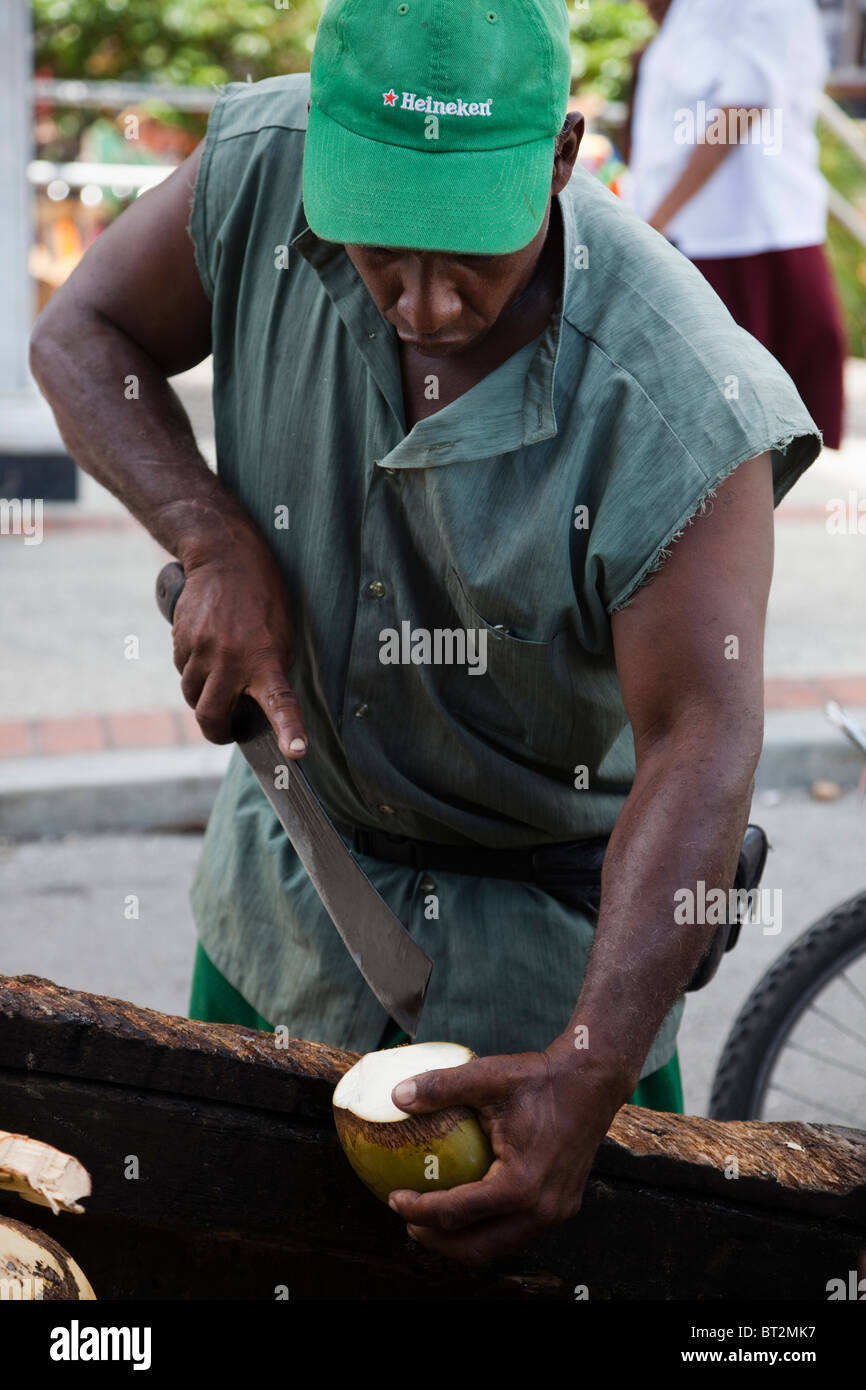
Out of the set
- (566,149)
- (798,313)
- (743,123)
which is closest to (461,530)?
(566,149)

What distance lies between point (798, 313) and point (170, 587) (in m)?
2.76

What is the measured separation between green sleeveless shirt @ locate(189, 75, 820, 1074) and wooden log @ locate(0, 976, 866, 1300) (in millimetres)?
317

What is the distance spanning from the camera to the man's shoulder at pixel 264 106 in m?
1.86

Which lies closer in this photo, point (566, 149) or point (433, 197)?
point (433, 197)

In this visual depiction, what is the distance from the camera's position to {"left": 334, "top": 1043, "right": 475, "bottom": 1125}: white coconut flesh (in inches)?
57.1

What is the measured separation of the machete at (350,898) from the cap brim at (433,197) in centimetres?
59

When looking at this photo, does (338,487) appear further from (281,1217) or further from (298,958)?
(281,1217)

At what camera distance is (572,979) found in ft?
6.24

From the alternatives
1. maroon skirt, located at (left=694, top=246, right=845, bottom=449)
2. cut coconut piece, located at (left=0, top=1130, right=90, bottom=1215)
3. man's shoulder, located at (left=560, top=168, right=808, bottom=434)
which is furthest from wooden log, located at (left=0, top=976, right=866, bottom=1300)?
maroon skirt, located at (left=694, top=246, right=845, bottom=449)

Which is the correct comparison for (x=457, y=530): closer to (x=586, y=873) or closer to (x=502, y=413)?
(x=502, y=413)

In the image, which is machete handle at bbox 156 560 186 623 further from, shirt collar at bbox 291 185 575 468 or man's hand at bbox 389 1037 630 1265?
man's hand at bbox 389 1037 630 1265

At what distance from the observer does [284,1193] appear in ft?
5.19

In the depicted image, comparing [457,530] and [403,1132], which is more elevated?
[457,530]
